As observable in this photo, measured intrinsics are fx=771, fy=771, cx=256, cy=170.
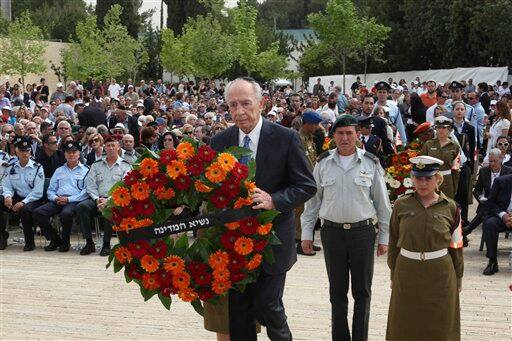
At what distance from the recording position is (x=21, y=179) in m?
11.9

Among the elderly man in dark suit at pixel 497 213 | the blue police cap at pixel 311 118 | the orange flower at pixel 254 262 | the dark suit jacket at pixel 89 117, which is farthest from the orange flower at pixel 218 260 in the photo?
the dark suit jacket at pixel 89 117

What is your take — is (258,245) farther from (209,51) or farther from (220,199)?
(209,51)

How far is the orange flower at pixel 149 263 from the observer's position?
441 cm

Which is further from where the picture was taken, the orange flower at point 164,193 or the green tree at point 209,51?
the green tree at point 209,51

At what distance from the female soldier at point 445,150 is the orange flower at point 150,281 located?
6.64 metres

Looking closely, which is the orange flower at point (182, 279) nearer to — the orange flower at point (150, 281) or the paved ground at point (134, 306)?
the orange flower at point (150, 281)

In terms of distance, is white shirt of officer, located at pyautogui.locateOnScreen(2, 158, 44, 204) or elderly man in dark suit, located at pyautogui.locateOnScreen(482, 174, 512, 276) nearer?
elderly man in dark suit, located at pyautogui.locateOnScreen(482, 174, 512, 276)

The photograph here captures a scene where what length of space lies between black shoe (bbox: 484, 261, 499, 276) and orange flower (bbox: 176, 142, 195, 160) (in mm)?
6202

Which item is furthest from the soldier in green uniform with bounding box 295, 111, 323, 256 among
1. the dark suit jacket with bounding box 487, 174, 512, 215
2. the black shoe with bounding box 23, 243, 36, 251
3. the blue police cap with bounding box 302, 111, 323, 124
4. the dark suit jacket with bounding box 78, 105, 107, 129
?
the dark suit jacket with bounding box 78, 105, 107, 129

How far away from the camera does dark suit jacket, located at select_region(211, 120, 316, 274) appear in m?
4.77

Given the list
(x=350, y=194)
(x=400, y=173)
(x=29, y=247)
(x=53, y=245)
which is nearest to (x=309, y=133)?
(x=400, y=173)

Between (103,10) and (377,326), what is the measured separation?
187 ft

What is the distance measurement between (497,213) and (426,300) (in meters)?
4.81

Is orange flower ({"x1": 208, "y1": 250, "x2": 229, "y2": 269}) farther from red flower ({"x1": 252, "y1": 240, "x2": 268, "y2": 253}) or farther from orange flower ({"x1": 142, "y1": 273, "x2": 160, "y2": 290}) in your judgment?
orange flower ({"x1": 142, "y1": 273, "x2": 160, "y2": 290})
